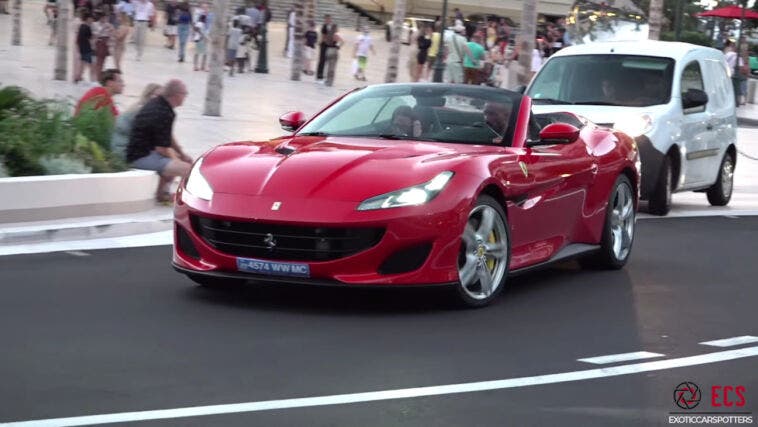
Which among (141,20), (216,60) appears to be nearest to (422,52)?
(141,20)

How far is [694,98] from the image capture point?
16.6 m

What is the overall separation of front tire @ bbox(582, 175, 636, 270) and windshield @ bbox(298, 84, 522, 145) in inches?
53.5

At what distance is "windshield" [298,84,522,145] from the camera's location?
10.0 m

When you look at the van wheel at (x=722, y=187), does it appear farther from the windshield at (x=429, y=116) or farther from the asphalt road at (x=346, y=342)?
the windshield at (x=429, y=116)

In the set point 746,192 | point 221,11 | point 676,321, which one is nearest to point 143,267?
point 676,321

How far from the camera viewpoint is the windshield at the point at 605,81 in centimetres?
1689

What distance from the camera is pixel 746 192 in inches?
838

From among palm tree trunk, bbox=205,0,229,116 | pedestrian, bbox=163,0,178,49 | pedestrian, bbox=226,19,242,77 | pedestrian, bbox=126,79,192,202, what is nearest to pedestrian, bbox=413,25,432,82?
pedestrian, bbox=226,19,242,77

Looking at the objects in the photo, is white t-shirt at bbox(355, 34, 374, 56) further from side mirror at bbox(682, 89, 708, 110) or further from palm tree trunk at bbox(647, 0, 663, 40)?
side mirror at bbox(682, 89, 708, 110)

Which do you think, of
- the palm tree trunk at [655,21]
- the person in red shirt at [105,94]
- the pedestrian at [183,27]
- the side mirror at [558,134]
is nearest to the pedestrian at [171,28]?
the pedestrian at [183,27]

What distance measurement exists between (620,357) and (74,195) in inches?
255

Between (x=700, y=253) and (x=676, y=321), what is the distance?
3.98 m

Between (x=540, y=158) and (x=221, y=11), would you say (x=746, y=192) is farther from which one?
(x=540, y=158)

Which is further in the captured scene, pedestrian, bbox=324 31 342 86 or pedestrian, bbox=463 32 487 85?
pedestrian, bbox=324 31 342 86
